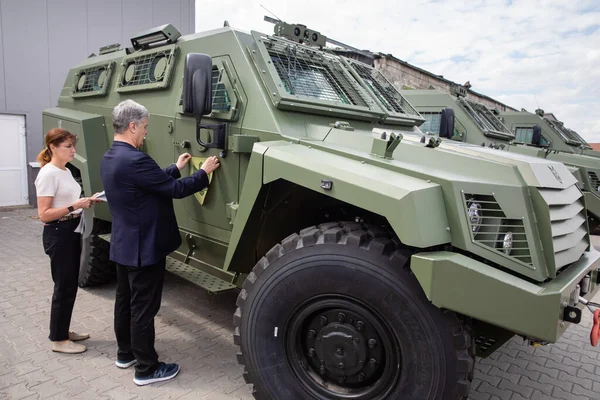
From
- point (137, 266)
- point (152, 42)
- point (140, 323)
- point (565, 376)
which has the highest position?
point (152, 42)

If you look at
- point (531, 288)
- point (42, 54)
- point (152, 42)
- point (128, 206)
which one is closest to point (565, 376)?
point (531, 288)

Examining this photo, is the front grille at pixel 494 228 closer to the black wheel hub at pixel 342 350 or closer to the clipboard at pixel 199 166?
the black wheel hub at pixel 342 350

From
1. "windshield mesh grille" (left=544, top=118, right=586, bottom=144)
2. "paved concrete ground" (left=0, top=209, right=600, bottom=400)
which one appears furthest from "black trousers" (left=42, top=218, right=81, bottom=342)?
"windshield mesh grille" (left=544, top=118, right=586, bottom=144)

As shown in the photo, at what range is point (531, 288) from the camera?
2072 mm

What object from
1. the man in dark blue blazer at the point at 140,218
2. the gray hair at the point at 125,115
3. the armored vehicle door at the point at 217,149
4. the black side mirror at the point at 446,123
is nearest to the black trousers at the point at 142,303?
the man in dark blue blazer at the point at 140,218

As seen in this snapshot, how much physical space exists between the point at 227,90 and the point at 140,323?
1742 mm

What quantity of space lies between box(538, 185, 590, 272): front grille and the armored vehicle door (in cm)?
194

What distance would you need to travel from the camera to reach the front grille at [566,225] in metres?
2.37

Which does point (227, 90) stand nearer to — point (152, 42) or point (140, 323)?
point (152, 42)

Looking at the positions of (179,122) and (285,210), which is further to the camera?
(179,122)

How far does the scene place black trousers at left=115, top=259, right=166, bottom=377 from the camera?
309 centimetres

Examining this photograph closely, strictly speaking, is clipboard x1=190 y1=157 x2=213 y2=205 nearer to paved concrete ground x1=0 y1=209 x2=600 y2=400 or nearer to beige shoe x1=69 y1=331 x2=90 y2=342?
paved concrete ground x1=0 y1=209 x2=600 y2=400

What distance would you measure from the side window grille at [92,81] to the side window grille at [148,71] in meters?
0.31

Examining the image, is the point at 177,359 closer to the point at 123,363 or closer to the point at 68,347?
the point at 123,363
